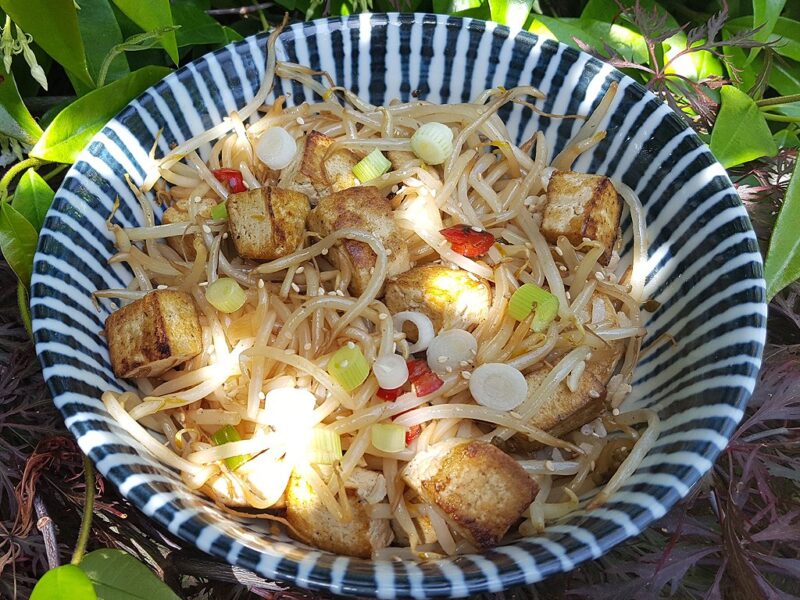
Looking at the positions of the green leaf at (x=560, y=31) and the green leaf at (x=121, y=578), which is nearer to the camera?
the green leaf at (x=121, y=578)

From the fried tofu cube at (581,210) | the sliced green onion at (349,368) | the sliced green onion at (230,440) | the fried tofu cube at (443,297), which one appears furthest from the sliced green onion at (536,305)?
the sliced green onion at (230,440)

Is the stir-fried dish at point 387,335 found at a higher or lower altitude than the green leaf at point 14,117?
lower

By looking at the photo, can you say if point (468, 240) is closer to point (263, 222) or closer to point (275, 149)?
point (263, 222)

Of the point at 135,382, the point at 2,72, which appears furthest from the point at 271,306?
the point at 2,72

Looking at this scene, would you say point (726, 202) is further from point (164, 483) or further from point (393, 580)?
point (164, 483)

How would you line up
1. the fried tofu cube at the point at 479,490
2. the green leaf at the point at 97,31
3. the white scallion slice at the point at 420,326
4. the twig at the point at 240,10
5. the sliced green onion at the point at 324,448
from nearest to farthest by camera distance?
the fried tofu cube at the point at 479,490
the sliced green onion at the point at 324,448
the white scallion slice at the point at 420,326
the green leaf at the point at 97,31
the twig at the point at 240,10

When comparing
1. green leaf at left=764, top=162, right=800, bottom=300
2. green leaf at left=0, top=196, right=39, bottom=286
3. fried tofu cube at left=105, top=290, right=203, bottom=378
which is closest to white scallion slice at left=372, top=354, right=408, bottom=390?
fried tofu cube at left=105, top=290, right=203, bottom=378

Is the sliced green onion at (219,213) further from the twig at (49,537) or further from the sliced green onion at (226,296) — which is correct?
the twig at (49,537)

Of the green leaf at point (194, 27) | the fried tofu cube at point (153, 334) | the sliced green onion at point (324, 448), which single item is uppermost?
the green leaf at point (194, 27)
